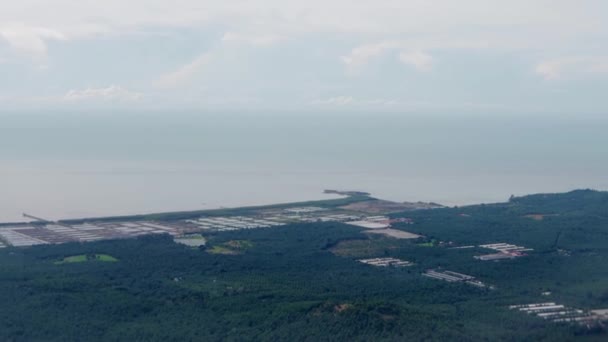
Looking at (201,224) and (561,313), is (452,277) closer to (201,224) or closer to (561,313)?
(561,313)

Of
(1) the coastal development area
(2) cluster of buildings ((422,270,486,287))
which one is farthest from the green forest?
(1) the coastal development area

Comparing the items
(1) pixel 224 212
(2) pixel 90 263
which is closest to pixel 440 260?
(2) pixel 90 263

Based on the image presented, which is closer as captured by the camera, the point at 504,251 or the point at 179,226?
the point at 504,251

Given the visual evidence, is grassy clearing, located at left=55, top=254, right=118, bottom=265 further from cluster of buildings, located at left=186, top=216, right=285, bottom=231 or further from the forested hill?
the forested hill

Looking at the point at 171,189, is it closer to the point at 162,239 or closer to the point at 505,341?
the point at 162,239

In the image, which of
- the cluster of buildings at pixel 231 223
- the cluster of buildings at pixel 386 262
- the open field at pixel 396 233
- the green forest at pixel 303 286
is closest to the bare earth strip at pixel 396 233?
the open field at pixel 396 233

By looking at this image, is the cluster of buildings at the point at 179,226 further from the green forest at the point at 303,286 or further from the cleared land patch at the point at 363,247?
the cleared land patch at the point at 363,247

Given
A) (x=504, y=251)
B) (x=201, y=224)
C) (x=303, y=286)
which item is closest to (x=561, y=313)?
(x=303, y=286)
